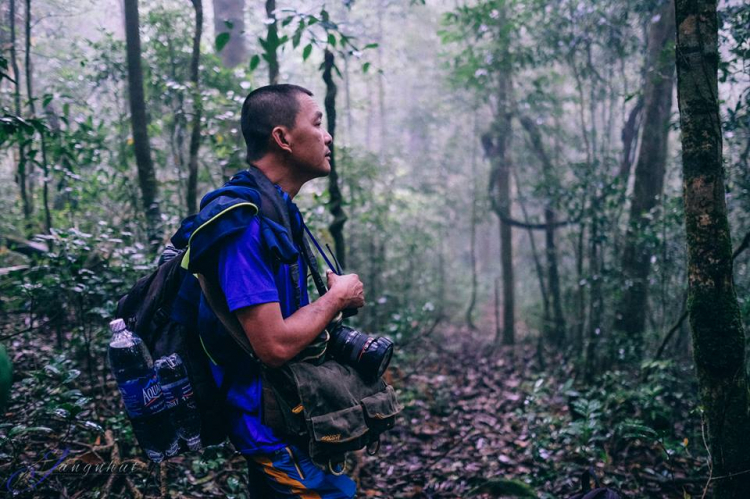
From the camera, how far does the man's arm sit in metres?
1.68

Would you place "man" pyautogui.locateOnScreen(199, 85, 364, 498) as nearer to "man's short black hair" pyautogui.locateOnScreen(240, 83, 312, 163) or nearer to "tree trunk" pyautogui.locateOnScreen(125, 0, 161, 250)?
"man's short black hair" pyautogui.locateOnScreen(240, 83, 312, 163)

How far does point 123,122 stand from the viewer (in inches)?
288

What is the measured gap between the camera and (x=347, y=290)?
1.95 meters

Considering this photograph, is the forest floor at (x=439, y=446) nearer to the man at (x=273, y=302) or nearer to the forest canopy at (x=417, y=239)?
the forest canopy at (x=417, y=239)

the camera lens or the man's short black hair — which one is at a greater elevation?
the man's short black hair

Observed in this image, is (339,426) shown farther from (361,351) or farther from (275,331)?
(275,331)

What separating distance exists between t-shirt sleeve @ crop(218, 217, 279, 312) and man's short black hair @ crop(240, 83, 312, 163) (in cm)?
49

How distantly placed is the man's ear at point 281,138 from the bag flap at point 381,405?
44.7 inches

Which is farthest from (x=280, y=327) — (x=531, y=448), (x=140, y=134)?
(x=140, y=134)

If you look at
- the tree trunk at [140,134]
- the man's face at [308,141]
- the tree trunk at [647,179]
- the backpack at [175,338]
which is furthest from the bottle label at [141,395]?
the tree trunk at [647,179]

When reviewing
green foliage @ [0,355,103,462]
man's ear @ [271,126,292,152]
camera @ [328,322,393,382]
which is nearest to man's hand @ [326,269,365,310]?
camera @ [328,322,393,382]

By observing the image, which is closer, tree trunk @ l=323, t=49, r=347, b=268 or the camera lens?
the camera lens

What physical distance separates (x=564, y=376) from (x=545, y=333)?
261 cm

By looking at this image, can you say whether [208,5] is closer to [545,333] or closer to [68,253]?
[68,253]
